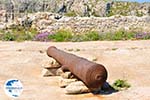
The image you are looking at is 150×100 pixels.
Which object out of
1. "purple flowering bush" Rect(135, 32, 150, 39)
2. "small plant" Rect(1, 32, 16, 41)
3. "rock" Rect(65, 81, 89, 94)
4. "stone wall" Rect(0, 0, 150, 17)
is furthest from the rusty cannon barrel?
"stone wall" Rect(0, 0, 150, 17)

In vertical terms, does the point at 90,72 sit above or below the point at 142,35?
above

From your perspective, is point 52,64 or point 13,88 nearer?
point 13,88

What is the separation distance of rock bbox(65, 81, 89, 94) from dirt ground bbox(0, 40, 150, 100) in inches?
4.0

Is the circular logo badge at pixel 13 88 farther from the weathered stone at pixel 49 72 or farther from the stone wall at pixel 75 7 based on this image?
the stone wall at pixel 75 7

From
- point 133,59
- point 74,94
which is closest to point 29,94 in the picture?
point 74,94

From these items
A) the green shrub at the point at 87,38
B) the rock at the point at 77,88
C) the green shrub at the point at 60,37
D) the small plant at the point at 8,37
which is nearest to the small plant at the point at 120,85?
the rock at the point at 77,88

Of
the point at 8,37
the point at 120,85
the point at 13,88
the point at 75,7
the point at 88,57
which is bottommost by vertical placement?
the point at 8,37

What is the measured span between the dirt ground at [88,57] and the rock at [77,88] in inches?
4.0

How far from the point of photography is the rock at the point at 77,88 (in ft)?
25.2

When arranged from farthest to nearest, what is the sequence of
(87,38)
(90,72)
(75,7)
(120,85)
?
(75,7) → (87,38) → (120,85) → (90,72)

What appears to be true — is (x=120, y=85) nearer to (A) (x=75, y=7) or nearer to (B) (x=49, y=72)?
(B) (x=49, y=72)

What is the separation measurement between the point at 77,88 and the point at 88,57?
15.1ft

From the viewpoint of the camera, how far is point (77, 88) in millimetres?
7734

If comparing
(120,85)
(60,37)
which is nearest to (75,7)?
(60,37)
